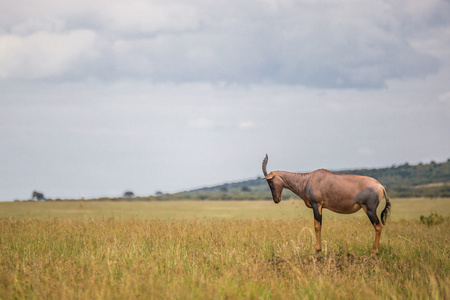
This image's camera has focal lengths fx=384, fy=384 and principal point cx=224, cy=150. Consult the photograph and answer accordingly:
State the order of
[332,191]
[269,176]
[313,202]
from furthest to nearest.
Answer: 1. [269,176]
2. [313,202]
3. [332,191]

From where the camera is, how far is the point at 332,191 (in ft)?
29.9

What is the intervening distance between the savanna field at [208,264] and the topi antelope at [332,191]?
0.73 meters

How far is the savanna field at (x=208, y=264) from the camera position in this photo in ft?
20.4

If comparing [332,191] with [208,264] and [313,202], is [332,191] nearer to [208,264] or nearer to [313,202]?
[313,202]

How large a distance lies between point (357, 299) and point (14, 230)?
42.0 feet

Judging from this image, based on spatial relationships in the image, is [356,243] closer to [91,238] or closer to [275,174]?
[275,174]

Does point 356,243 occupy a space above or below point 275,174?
below

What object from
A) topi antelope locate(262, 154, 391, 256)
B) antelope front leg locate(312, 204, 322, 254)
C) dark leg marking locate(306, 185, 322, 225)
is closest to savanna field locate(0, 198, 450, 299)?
antelope front leg locate(312, 204, 322, 254)

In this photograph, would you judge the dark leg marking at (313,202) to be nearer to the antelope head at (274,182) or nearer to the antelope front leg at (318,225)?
the antelope front leg at (318,225)

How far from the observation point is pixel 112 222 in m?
15.7

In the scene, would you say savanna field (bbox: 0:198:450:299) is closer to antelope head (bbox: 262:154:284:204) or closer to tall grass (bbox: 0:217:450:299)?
tall grass (bbox: 0:217:450:299)

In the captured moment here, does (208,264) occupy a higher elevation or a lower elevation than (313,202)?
lower

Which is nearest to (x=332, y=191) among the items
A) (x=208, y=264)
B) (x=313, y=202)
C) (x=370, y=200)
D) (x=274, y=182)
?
(x=313, y=202)

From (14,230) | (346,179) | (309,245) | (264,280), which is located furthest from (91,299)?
(14,230)
